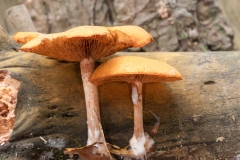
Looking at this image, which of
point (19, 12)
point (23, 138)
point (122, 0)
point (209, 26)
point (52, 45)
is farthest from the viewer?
point (209, 26)

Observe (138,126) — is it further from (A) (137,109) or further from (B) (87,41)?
(B) (87,41)

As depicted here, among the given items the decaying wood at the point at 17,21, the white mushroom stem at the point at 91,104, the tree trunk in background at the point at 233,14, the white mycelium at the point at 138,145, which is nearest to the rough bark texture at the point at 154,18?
the tree trunk in background at the point at 233,14

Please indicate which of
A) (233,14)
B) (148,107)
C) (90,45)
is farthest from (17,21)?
(233,14)

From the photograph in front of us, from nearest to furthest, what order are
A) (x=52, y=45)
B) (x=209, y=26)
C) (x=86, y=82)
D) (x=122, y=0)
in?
1. (x=52, y=45)
2. (x=86, y=82)
3. (x=122, y=0)
4. (x=209, y=26)

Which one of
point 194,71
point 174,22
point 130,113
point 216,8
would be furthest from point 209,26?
point 130,113

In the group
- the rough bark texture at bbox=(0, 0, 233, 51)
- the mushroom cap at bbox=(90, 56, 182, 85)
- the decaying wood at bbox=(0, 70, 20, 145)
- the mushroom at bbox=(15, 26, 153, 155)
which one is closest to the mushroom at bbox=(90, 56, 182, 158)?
the mushroom cap at bbox=(90, 56, 182, 85)

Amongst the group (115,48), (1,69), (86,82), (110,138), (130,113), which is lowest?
(110,138)

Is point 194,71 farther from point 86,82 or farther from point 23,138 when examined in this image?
point 23,138
